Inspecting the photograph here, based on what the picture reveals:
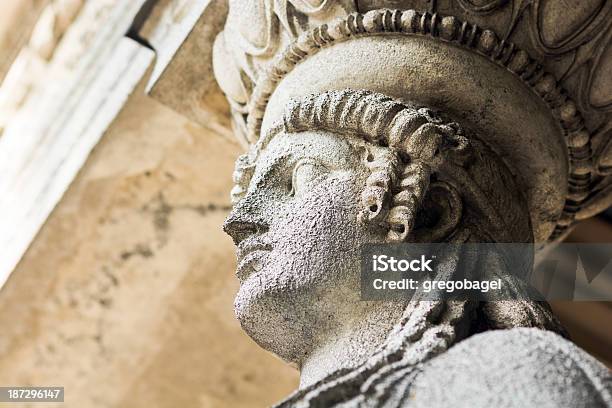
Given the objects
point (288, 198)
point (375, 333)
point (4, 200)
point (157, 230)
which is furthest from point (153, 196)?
point (375, 333)

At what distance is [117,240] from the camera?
3396 mm

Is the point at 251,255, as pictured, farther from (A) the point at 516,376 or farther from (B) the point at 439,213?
(A) the point at 516,376

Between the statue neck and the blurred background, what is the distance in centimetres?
117

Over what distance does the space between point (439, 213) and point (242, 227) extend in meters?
0.36

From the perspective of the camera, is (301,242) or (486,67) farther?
(486,67)

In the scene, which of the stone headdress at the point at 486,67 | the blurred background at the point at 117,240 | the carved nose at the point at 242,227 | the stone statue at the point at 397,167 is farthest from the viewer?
the blurred background at the point at 117,240

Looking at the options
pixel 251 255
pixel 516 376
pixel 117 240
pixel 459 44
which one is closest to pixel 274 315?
pixel 251 255

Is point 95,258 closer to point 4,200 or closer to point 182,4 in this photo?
point 4,200

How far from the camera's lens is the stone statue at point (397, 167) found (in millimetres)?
1958

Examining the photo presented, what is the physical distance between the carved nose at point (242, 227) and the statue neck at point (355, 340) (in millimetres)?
238

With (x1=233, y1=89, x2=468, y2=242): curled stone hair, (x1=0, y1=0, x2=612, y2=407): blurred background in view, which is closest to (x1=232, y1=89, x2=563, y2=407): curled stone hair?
(x1=233, y1=89, x2=468, y2=242): curled stone hair

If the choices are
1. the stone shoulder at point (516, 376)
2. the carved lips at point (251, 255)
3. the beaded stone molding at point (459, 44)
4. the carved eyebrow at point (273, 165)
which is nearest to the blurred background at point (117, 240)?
the beaded stone molding at point (459, 44)

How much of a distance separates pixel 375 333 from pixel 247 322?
24 cm

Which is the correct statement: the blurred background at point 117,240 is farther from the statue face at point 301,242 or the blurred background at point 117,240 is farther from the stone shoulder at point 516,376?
the stone shoulder at point 516,376
